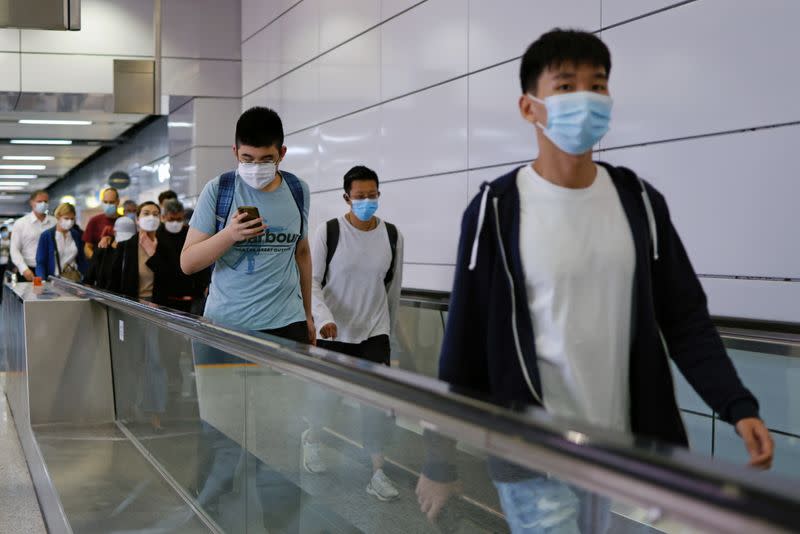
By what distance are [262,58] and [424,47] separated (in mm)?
5674

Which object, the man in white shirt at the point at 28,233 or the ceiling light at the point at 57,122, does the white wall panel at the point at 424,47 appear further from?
the ceiling light at the point at 57,122

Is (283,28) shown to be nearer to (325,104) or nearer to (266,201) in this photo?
(325,104)

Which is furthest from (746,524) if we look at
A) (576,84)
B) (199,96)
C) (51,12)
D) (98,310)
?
(199,96)

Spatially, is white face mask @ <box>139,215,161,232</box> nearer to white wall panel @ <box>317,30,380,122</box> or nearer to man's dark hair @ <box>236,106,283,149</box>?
white wall panel @ <box>317,30,380,122</box>

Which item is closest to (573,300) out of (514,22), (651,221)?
(651,221)

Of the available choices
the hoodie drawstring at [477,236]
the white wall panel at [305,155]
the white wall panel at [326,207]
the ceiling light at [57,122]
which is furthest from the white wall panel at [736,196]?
the ceiling light at [57,122]

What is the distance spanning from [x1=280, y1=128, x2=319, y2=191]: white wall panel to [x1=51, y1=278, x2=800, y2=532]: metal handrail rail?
9.83 meters

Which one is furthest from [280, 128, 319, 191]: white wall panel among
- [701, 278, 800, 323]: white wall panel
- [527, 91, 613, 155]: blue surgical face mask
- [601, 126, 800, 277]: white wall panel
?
[527, 91, 613, 155]: blue surgical face mask

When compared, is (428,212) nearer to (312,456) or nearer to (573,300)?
(312,456)

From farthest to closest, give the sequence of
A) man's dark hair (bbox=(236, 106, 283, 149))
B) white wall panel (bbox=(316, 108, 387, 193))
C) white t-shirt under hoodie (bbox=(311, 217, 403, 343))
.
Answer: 1. white wall panel (bbox=(316, 108, 387, 193))
2. white t-shirt under hoodie (bbox=(311, 217, 403, 343))
3. man's dark hair (bbox=(236, 106, 283, 149))

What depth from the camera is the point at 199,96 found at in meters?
15.2

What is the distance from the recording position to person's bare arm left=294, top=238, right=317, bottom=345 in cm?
452

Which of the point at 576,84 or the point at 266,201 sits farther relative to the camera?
the point at 266,201

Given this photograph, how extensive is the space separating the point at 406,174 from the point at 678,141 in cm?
405
